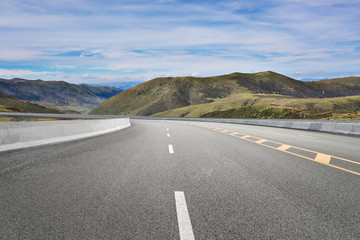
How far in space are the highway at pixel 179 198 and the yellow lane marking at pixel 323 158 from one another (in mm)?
103

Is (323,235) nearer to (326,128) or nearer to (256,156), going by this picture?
(256,156)

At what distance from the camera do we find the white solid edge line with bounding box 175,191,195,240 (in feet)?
10.7

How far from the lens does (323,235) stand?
3.29m

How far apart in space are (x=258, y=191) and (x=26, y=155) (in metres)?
6.69

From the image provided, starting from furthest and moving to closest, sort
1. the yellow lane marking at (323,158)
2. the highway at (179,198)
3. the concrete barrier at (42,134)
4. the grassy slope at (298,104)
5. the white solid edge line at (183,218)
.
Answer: the grassy slope at (298,104) < the concrete barrier at (42,134) < the yellow lane marking at (323,158) < the highway at (179,198) < the white solid edge line at (183,218)

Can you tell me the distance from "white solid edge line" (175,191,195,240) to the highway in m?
0.01

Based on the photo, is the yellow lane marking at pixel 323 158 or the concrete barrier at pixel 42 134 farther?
the concrete barrier at pixel 42 134

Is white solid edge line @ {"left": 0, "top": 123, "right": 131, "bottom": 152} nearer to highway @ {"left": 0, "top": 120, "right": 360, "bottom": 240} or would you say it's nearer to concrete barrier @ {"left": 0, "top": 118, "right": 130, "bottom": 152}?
concrete barrier @ {"left": 0, "top": 118, "right": 130, "bottom": 152}

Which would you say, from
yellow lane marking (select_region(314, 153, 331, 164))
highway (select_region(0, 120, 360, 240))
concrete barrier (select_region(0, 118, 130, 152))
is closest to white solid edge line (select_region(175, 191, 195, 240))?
highway (select_region(0, 120, 360, 240))

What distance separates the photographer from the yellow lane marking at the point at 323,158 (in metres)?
7.99

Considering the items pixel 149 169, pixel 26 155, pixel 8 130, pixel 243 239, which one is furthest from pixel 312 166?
pixel 8 130

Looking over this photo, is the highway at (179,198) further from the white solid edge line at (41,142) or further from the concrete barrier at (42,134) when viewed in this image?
the concrete barrier at (42,134)

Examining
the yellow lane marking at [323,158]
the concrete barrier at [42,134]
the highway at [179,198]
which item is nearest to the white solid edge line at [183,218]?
the highway at [179,198]

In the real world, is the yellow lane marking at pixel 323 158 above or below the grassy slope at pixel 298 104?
above
